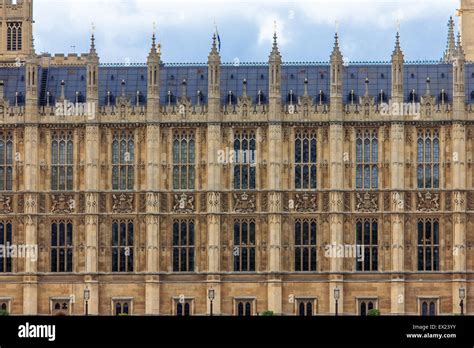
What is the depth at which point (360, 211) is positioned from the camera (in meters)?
135

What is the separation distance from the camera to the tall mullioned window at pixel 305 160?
136 meters

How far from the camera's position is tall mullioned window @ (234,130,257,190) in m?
136

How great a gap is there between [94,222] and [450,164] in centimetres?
2792

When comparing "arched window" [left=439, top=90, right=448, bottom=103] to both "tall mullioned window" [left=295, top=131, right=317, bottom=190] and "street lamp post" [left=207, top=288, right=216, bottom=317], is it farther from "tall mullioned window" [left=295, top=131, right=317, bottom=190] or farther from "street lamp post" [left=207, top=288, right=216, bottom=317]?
"street lamp post" [left=207, top=288, right=216, bottom=317]

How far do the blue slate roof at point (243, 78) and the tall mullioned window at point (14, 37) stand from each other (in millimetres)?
22760

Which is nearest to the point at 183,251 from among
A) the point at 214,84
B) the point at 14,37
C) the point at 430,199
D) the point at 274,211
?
the point at 274,211

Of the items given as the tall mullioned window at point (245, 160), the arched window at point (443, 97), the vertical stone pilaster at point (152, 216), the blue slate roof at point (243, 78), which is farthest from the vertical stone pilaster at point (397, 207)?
the vertical stone pilaster at point (152, 216)

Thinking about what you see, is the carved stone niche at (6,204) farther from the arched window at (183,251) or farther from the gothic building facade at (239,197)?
the arched window at (183,251)

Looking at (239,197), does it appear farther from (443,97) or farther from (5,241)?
(5,241)

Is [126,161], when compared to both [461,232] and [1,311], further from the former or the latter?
[461,232]

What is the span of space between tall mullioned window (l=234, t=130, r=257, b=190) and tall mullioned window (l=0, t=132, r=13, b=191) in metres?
17.6

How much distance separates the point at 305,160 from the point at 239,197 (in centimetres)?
591
